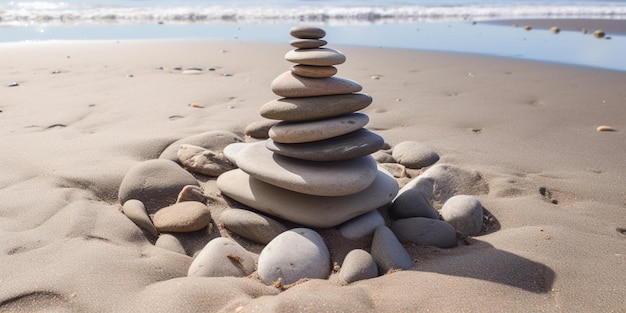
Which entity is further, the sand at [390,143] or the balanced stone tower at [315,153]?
the balanced stone tower at [315,153]

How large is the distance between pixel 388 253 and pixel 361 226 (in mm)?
384

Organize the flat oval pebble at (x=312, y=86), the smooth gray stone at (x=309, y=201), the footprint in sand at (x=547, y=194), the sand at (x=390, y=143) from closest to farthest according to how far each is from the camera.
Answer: the sand at (x=390, y=143) < the smooth gray stone at (x=309, y=201) < the flat oval pebble at (x=312, y=86) < the footprint in sand at (x=547, y=194)

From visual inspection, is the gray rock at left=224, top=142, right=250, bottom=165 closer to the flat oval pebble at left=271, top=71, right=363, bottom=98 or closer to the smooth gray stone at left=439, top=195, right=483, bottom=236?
the flat oval pebble at left=271, top=71, right=363, bottom=98

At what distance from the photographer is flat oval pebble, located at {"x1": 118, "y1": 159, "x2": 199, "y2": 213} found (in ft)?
10.6

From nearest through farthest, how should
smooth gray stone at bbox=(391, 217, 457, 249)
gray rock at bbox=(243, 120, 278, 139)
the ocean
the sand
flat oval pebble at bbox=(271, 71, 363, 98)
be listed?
the sand → smooth gray stone at bbox=(391, 217, 457, 249) → flat oval pebble at bbox=(271, 71, 363, 98) → gray rock at bbox=(243, 120, 278, 139) → the ocean

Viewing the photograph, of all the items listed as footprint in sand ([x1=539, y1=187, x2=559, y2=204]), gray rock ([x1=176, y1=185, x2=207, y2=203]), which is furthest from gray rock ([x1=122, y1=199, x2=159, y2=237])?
footprint in sand ([x1=539, y1=187, x2=559, y2=204])

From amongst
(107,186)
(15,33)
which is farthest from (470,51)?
(15,33)

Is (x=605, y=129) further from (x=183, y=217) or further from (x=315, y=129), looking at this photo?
(x=183, y=217)

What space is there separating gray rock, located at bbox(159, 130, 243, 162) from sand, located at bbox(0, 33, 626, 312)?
17cm

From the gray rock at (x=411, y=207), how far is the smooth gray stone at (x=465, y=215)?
99 millimetres

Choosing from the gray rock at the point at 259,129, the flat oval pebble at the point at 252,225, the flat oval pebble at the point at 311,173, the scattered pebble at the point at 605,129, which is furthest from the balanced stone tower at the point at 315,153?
the scattered pebble at the point at 605,129

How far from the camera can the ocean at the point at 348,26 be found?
34.3 feet

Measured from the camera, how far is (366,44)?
35.1 feet

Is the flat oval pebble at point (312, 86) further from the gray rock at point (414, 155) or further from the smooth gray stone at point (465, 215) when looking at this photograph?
the gray rock at point (414, 155)
